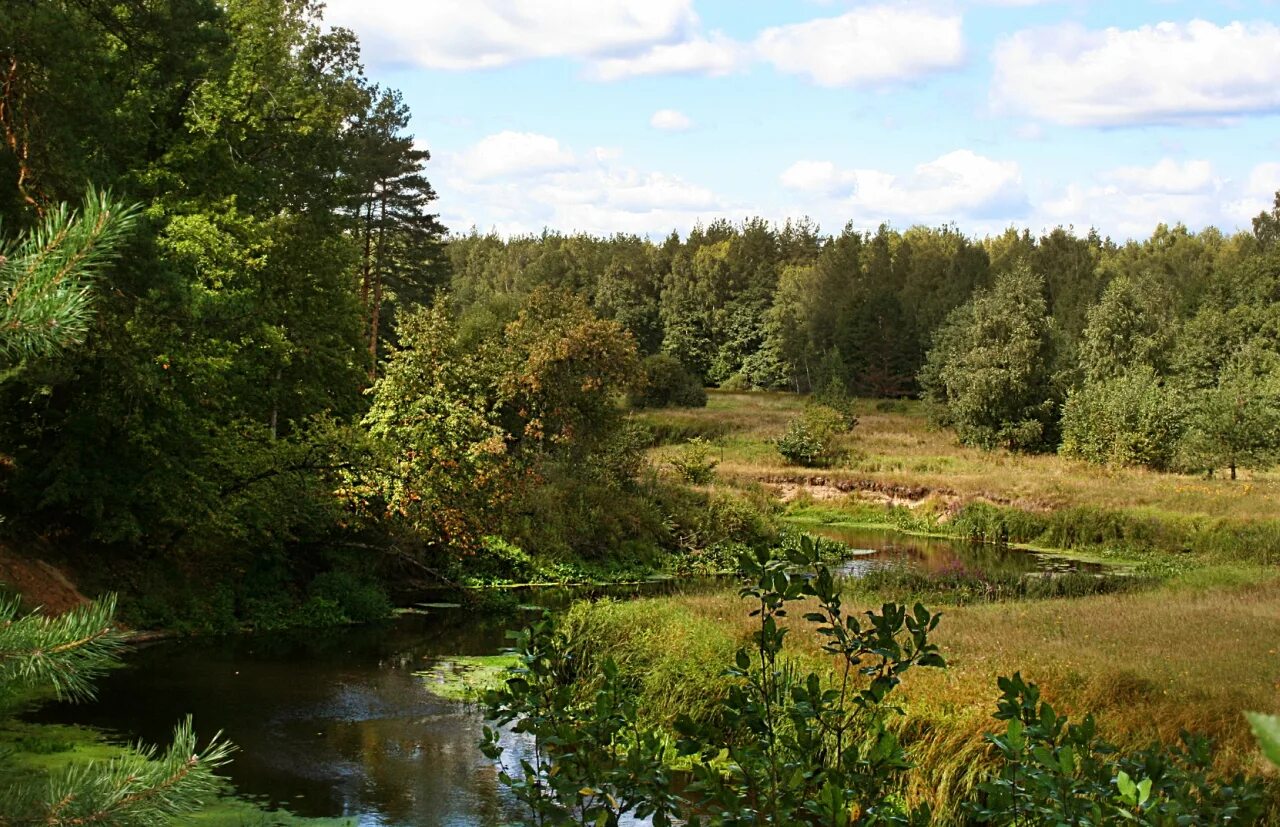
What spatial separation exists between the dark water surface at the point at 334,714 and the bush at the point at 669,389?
5033 cm

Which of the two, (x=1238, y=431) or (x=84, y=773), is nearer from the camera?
(x=84, y=773)

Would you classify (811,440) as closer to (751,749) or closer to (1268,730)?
(751,749)

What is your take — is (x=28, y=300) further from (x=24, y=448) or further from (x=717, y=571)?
(x=717, y=571)

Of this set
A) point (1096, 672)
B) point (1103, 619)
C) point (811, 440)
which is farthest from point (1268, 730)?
point (811, 440)

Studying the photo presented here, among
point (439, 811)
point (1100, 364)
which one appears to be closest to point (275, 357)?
point (439, 811)

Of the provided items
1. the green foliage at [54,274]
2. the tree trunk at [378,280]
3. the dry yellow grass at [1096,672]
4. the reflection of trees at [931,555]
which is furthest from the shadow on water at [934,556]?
the green foliage at [54,274]

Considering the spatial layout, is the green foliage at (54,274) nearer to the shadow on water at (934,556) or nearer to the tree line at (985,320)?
the shadow on water at (934,556)

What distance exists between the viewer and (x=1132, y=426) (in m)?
46.9

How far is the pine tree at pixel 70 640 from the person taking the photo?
2939 millimetres

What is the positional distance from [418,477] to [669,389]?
168 ft

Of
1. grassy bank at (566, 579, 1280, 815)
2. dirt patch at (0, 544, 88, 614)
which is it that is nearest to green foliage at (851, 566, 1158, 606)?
grassy bank at (566, 579, 1280, 815)

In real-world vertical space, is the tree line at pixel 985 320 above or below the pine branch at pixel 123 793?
above

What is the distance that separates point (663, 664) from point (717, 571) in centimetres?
1438

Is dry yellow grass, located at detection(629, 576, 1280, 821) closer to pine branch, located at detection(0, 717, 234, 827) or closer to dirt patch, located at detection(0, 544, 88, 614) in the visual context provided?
pine branch, located at detection(0, 717, 234, 827)
